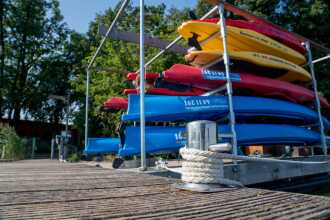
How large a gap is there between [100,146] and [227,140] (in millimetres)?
3410

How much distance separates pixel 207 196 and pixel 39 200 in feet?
3.18

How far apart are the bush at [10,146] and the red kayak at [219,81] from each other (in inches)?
343

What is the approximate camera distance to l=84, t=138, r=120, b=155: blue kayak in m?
7.04

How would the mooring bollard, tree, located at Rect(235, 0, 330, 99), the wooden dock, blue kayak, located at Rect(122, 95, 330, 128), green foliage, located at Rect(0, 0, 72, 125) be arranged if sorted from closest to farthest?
the wooden dock → the mooring bollard → blue kayak, located at Rect(122, 95, 330, 128) → tree, located at Rect(235, 0, 330, 99) → green foliage, located at Rect(0, 0, 72, 125)

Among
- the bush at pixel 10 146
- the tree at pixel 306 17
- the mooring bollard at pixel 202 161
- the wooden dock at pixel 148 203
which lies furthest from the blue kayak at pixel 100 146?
the tree at pixel 306 17

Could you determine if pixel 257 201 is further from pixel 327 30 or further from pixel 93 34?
pixel 93 34

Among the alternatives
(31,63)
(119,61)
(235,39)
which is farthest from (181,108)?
(31,63)

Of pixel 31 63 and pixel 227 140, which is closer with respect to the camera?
pixel 227 140

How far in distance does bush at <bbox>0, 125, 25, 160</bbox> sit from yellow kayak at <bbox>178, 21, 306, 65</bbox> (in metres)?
8.89

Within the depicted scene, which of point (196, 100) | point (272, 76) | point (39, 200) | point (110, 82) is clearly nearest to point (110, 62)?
point (110, 82)

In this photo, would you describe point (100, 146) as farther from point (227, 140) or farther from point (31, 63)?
point (31, 63)

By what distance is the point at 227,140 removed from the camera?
4645 millimetres

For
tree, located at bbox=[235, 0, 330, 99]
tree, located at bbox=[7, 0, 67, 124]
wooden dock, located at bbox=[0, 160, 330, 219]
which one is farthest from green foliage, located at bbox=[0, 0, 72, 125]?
wooden dock, located at bbox=[0, 160, 330, 219]

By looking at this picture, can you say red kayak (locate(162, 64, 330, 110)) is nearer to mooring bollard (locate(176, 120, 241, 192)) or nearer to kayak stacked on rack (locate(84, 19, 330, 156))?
kayak stacked on rack (locate(84, 19, 330, 156))
